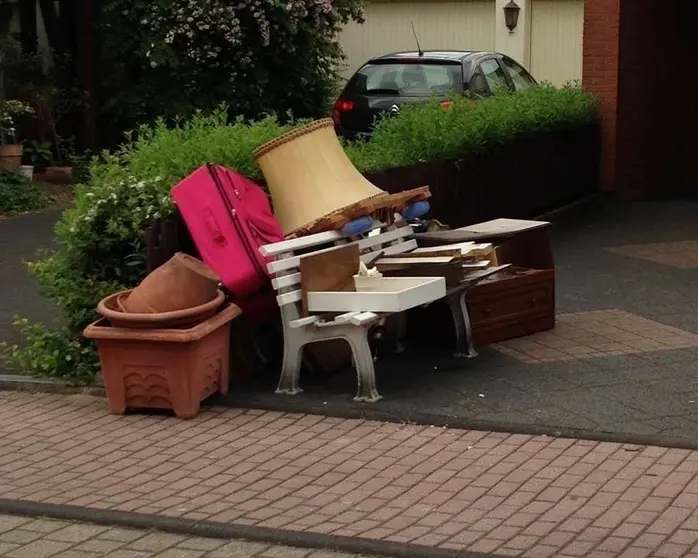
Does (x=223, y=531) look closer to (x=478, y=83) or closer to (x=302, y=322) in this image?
(x=302, y=322)

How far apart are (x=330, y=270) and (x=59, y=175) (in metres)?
9.15

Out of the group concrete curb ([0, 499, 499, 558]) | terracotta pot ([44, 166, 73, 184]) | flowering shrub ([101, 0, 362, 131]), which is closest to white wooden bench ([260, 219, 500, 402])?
concrete curb ([0, 499, 499, 558])

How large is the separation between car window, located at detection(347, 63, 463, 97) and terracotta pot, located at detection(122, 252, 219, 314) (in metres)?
8.12

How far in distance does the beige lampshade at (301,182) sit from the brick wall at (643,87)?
625 centimetres

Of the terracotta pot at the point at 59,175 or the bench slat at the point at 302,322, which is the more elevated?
the bench slat at the point at 302,322

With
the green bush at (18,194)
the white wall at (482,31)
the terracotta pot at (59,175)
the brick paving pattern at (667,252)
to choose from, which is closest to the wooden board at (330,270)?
the brick paving pattern at (667,252)

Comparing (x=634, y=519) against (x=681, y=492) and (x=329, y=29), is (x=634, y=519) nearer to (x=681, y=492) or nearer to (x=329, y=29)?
(x=681, y=492)

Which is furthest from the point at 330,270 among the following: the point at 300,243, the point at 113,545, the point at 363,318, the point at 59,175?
the point at 59,175

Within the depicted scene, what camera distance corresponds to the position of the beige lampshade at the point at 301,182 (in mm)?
7512

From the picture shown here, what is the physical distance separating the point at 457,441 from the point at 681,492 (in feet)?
3.91

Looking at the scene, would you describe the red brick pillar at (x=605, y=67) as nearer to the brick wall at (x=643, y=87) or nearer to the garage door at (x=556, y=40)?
the brick wall at (x=643, y=87)

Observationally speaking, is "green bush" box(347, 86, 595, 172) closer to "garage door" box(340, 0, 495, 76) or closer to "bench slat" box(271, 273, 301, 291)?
"bench slat" box(271, 273, 301, 291)

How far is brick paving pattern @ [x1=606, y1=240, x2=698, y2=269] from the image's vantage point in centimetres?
1078

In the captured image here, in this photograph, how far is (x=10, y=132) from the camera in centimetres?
1496
